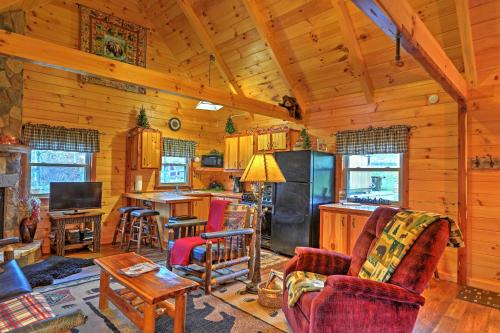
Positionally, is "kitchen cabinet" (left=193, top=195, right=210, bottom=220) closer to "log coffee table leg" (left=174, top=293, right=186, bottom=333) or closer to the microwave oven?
the microwave oven

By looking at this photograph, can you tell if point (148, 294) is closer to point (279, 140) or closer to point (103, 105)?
point (279, 140)

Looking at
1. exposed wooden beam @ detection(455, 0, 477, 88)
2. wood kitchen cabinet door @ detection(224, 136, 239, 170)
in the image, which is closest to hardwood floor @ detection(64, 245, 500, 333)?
exposed wooden beam @ detection(455, 0, 477, 88)

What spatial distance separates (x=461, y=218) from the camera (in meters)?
3.53

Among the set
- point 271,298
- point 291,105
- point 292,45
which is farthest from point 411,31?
point 291,105

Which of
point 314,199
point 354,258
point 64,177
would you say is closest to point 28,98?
point 64,177

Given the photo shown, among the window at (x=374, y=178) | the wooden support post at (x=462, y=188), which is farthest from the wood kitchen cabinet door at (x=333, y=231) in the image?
the wooden support post at (x=462, y=188)

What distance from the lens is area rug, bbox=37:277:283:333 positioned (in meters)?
2.37

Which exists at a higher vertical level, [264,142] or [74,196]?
[264,142]

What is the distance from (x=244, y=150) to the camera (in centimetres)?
576

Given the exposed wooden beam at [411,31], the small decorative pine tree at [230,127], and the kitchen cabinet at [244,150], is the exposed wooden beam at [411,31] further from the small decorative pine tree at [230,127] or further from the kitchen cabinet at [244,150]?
the small decorative pine tree at [230,127]

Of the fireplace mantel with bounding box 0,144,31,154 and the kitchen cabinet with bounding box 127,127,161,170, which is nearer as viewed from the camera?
the fireplace mantel with bounding box 0,144,31,154

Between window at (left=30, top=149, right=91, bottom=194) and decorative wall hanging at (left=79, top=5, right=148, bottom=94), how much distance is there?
124 centimetres

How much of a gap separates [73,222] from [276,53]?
390 cm

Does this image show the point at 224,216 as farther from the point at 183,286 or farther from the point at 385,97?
the point at 385,97
